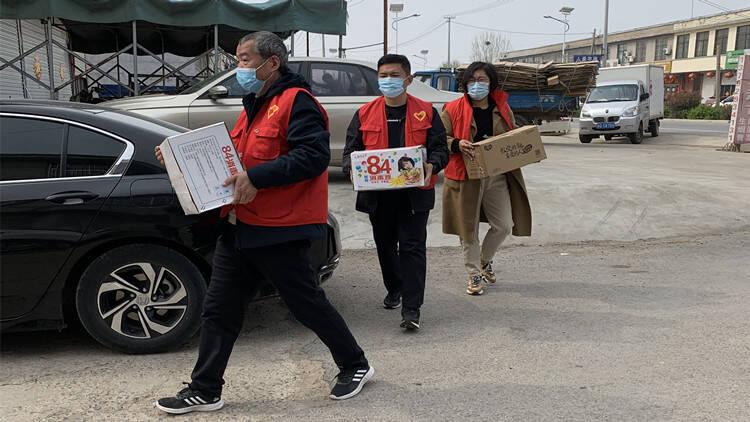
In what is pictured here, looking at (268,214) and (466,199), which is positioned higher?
(268,214)

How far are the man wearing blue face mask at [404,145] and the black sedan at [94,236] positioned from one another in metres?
1.26

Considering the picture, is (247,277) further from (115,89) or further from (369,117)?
(115,89)

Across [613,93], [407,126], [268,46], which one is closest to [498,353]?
[407,126]

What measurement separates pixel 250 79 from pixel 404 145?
1656 millimetres

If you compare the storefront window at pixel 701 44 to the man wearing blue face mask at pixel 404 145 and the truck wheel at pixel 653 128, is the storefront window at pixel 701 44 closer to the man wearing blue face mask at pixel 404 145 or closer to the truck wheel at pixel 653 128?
the truck wheel at pixel 653 128

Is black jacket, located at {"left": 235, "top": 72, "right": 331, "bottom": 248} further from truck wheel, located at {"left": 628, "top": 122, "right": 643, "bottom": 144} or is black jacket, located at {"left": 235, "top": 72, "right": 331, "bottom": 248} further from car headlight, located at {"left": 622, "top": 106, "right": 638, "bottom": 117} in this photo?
truck wheel, located at {"left": 628, "top": 122, "right": 643, "bottom": 144}

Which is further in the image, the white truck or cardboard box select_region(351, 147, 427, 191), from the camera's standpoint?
the white truck

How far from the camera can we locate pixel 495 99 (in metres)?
5.35

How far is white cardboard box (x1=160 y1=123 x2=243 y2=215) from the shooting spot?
9.62ft

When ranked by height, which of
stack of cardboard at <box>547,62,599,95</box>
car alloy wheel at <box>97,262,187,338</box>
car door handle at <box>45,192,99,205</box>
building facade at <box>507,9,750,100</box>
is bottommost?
car alloy wheel at <box>97,262,187,338</box>

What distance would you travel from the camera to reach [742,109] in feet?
53.8

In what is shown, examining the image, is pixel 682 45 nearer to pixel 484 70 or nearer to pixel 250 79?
pixel 484 70

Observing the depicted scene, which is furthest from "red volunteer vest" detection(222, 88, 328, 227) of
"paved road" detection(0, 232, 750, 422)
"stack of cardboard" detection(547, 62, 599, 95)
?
"stack of cardboard" detection(547, 62, 599, 95)

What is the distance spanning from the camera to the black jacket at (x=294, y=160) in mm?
2955
